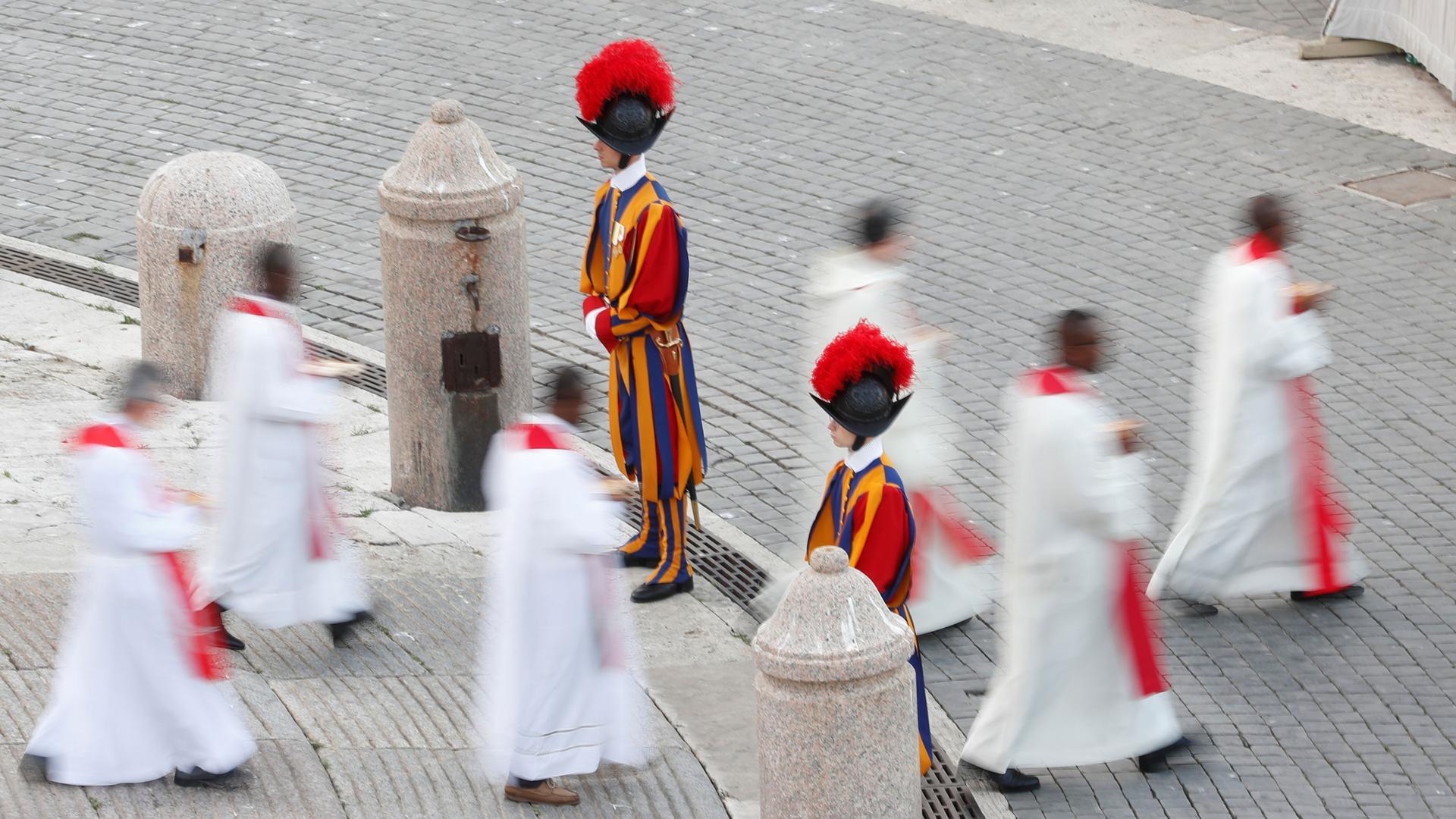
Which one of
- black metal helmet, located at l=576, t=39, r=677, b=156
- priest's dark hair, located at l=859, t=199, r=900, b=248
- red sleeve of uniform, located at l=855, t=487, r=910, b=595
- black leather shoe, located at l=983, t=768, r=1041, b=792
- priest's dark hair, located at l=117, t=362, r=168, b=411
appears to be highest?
black metal helmet, located at l=576, t=39, r=677, b=156

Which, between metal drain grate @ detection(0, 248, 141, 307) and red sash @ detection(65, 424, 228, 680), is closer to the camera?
red sash @ detection(65, 424, 228, 680)

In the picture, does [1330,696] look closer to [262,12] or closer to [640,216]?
[640,216]

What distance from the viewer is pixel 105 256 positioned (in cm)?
1139

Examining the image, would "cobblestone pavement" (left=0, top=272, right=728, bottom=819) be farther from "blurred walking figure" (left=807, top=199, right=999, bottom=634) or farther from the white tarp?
the white tarp

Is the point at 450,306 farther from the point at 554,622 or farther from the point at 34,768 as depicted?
the point at 34,768

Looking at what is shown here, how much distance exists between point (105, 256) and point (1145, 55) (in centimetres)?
757

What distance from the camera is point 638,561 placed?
26.8 ft

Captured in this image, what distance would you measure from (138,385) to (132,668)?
0.88 metres

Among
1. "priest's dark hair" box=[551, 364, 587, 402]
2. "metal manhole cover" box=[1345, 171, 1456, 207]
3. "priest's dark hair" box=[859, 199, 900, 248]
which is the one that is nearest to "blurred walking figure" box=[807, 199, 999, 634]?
"priest's dark hair" box=[859, 199, 900, 248]

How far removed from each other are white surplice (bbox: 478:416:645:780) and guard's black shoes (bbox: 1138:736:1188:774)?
177 centimetres

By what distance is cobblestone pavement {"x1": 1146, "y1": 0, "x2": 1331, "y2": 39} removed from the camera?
49.6ft

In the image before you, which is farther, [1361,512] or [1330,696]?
[1361,512]

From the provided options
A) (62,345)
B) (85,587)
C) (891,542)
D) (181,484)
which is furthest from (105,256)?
(891,542)

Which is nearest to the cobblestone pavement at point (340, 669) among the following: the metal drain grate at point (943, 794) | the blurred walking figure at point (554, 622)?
the blurred walking figure at point (554, 622)
